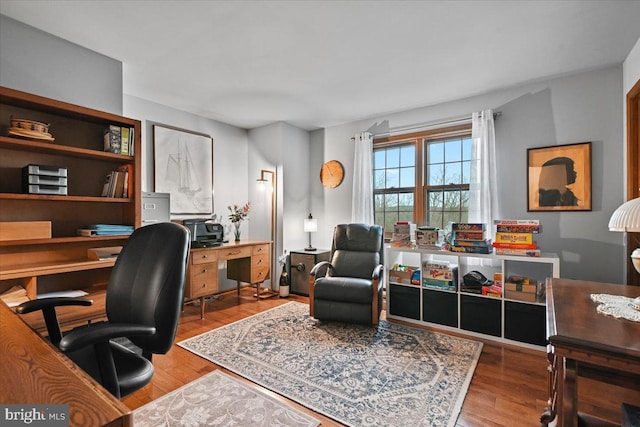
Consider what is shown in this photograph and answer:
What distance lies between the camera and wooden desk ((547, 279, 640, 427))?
984 millimetres

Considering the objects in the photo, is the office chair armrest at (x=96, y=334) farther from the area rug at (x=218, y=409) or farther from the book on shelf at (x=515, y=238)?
the book on shelf at (x=515, y=238)

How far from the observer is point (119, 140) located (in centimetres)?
251

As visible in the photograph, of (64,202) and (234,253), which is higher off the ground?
(64,202)

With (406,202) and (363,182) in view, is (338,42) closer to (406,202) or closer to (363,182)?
(363,182)

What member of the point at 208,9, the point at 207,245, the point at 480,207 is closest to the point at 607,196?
the point at 480,207

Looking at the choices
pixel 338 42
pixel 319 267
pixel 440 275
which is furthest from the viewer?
pixel 319 267

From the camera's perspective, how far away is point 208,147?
4223 millimetres

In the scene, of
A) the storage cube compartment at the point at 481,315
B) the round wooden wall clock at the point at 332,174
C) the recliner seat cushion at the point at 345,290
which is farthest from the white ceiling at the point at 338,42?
the storage cube compartment at the point at 481,315

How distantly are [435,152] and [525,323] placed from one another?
208 centimetres

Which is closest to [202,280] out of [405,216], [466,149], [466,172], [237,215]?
[237,215]

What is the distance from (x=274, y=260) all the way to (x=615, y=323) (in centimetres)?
379

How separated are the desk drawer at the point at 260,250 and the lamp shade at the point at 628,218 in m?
3.36

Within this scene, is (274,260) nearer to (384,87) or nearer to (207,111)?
(207,111)

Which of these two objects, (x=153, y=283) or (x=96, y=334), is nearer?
(x=96, y=334)
